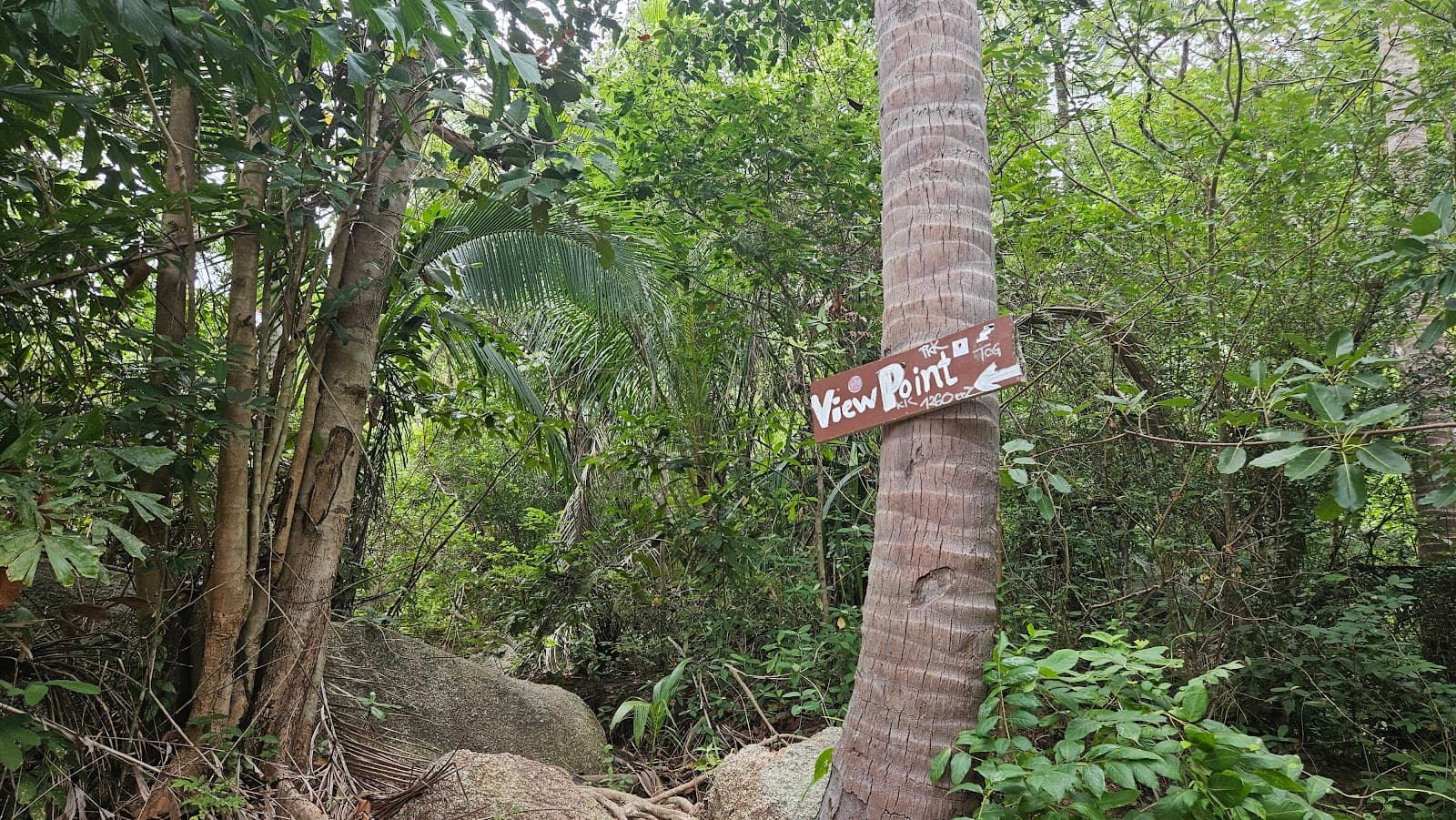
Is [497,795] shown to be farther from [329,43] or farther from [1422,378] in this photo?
[1422,378]

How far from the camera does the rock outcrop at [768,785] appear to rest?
276 centimetres

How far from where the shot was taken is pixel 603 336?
555 centimetres

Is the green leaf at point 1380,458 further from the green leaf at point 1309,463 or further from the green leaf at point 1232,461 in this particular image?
the green leaf at point 1232,461

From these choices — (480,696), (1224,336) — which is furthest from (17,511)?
(1224,336)

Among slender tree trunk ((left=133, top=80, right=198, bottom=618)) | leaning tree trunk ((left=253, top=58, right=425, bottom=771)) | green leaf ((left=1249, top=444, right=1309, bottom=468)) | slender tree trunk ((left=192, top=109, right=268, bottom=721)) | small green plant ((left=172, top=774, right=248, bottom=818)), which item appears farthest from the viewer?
leaning tree trunk ((left=253, top=58, right=425, bottom=771))

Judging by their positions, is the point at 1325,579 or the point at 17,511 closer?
the point at 17,511

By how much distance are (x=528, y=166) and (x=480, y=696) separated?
8.61ft

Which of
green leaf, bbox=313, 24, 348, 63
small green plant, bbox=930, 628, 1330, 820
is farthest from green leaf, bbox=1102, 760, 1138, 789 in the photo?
green leaf, bbox=313, 24, 348, 63

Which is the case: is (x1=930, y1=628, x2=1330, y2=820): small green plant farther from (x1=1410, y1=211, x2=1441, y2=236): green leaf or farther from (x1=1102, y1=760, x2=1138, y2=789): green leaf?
(x1=1410, y1=211, x2=1441, y2=236): green leaf

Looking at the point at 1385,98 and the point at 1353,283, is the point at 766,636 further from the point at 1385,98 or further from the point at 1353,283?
the point at 1385,98

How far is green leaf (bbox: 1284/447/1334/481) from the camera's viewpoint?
173 cm

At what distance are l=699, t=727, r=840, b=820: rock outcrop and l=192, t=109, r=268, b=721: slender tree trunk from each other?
1.68 metres

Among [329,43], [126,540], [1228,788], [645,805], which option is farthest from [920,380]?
[645,805]

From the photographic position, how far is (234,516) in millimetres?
2738
